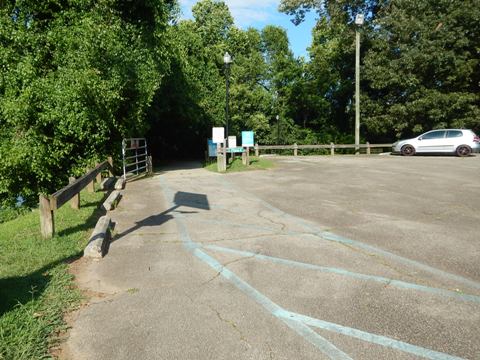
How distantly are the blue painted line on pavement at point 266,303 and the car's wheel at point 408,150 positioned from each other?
70.5 feet

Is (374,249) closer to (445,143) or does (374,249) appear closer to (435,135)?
(445,143)

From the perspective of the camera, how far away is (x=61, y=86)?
12625 millimetres

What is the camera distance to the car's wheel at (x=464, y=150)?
2309 cm

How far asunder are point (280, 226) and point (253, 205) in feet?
7.26

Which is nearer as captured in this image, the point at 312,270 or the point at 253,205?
the point at 312,270

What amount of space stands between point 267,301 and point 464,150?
74.6ft

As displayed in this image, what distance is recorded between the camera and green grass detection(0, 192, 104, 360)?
3.45 meters

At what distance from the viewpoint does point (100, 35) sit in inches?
515

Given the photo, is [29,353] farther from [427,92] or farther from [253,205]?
[427,92]

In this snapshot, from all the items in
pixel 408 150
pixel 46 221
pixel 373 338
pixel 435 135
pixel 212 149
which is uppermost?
pixel 435 135

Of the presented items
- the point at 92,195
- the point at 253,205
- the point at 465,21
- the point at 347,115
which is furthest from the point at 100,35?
the point at 347,115

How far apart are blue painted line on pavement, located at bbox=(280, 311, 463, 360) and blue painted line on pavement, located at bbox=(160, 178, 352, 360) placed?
0.32 ft

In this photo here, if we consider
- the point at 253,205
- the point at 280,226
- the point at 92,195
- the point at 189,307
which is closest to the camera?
the point at 189,307

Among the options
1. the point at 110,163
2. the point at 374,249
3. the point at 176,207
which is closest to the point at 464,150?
the point at 110,163
